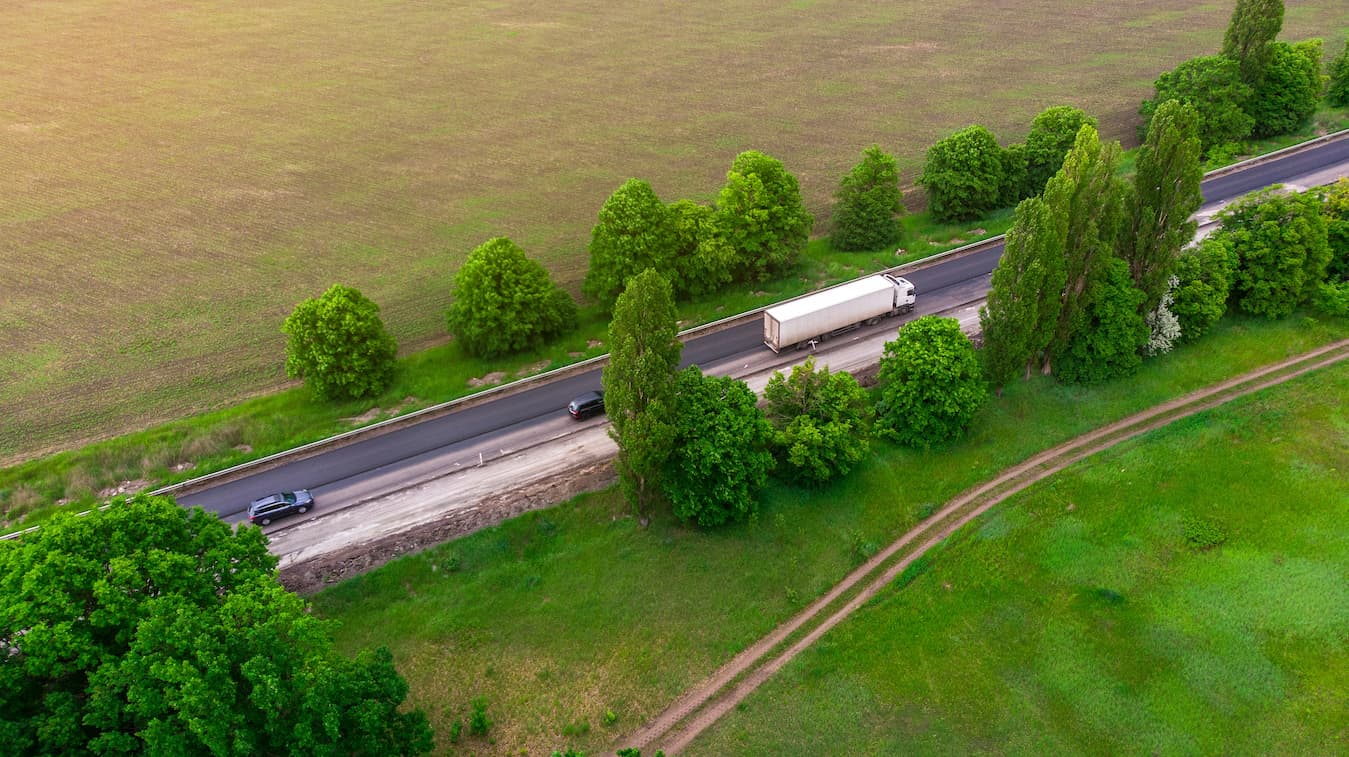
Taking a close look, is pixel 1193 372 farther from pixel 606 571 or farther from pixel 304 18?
pixel 304 18

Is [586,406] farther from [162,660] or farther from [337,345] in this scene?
[162,660]

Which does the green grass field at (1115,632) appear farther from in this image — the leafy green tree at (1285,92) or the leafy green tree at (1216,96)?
the leafy green tree at (1285,92)

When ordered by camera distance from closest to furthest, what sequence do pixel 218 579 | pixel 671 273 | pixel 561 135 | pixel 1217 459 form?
pixel 218 579 → pixel 1217 459 → pixel 671 273 → pixel 561 135

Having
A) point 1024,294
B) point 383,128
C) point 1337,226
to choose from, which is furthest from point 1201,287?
point 383,128

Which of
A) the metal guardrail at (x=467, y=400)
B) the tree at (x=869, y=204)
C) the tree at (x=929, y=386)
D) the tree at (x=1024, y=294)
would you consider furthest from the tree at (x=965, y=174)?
the tree at (x=929, y=386)

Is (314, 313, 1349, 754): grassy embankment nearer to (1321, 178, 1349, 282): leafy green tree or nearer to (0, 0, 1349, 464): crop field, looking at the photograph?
(0, 0, 1349, 464): crop field

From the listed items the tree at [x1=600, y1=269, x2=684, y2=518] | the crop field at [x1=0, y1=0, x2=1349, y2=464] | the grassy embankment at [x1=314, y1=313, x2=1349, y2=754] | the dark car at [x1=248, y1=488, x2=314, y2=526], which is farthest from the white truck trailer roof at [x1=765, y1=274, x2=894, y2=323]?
the dark car at [x1=248, y1=488, x2=314, y2=526]

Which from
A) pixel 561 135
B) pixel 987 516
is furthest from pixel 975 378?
pixel 561 135
